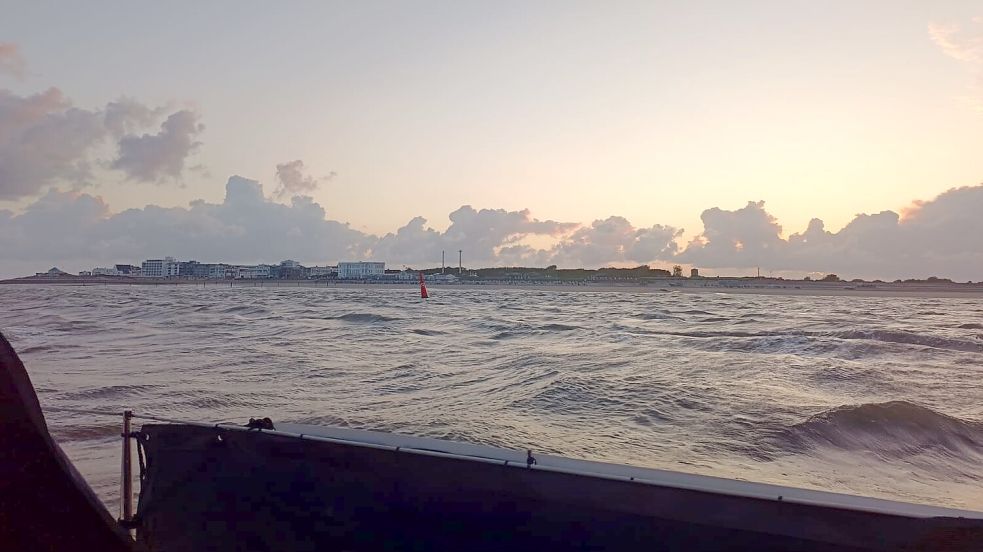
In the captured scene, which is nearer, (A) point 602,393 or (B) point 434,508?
(B) point 434,508

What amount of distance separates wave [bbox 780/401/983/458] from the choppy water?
3 cm

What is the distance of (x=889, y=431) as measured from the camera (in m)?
8.71

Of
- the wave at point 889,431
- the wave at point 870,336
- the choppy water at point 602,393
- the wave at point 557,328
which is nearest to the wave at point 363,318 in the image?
the choppy water at point 602,393

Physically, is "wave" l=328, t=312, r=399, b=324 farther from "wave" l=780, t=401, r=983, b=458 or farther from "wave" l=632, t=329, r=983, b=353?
"wave" l=780, t=401, r=983, b=458

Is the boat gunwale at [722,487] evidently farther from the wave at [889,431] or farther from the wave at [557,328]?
the wave at [557,328]

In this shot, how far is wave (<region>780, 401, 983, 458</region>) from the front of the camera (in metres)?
8.04

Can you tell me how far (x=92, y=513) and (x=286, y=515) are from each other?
0.85 meters

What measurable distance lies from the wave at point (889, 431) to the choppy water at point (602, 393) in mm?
33

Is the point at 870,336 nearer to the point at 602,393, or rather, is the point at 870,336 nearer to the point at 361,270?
the point at 602,393


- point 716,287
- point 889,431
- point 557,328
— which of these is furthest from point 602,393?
point 716,287

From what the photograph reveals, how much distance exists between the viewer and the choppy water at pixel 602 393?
7.27 m

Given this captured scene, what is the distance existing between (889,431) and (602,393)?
13.6ft

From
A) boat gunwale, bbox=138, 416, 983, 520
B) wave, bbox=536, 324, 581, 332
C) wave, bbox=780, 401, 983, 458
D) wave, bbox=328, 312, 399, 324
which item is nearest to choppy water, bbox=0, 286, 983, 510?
wave, bbox=780, 401, 983, 458

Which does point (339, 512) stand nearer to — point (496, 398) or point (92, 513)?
point (92, 513)
